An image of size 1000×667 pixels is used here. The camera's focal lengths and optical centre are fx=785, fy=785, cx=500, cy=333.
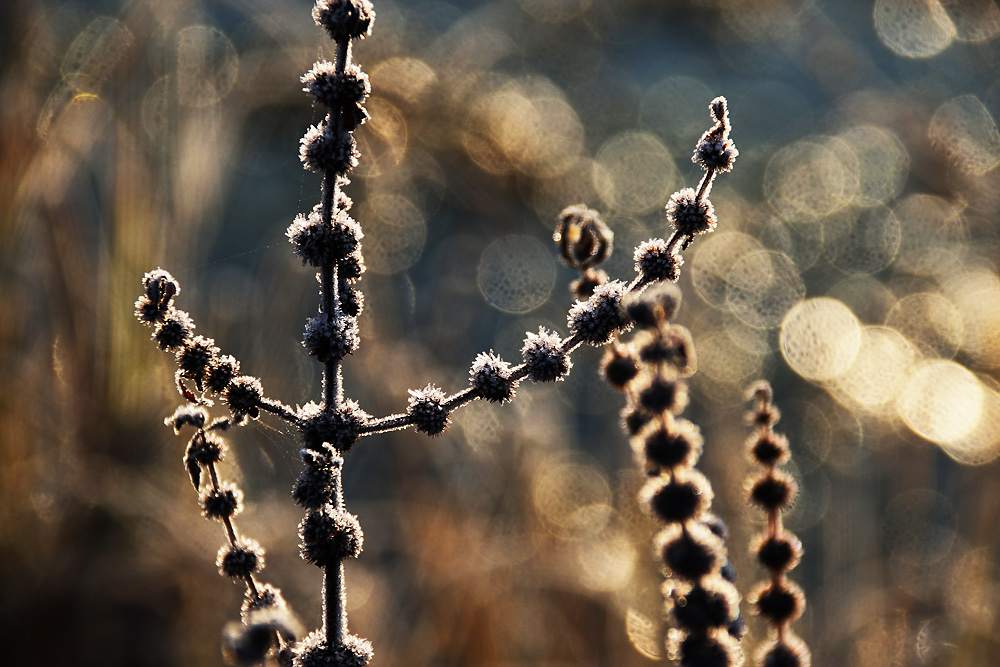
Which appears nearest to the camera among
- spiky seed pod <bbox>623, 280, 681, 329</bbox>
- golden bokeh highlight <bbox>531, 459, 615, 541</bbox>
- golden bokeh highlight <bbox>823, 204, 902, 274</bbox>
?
spiky seed pod <bbox>623, 280, 681, 329</bbox>

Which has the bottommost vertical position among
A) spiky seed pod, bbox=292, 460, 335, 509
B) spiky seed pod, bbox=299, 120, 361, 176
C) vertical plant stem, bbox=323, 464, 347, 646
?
vertical plant stem, bbox=323, 464, 347, 646

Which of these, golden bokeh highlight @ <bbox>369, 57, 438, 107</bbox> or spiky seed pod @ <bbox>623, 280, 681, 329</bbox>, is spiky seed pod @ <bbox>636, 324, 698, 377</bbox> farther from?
golden bokeh highlight @ <bbox>369, 57, 438, 107</bbox>

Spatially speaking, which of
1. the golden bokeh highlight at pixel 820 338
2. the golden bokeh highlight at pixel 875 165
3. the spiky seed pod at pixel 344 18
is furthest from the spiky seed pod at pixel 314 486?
the golden bokeh highlight at pixel 875 165

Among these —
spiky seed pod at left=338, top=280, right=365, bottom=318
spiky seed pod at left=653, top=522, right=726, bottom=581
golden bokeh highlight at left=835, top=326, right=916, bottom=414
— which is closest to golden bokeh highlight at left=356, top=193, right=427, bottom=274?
golden bokeh highlight at left=835, top=326, right=916, bottom=414

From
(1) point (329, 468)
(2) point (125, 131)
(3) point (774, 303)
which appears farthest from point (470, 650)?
(3) point (774, 303)

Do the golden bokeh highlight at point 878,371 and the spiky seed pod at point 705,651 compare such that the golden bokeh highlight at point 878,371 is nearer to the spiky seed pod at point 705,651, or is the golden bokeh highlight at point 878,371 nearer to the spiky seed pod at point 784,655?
the spiky seed pod at point 784,655

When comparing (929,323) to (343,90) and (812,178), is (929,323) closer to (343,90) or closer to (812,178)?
(812,178)

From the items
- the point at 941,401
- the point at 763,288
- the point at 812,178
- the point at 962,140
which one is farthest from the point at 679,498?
the point at 812,178
